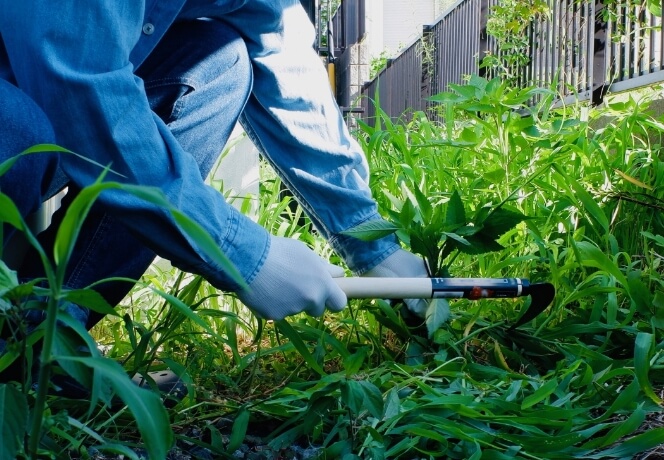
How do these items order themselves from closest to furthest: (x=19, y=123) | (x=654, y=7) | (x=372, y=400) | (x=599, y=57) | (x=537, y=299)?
(x=372, y=400) → (x=19, y=123) → (x=537, y=299) → (x=654, y=7) → (x=599, y=57)

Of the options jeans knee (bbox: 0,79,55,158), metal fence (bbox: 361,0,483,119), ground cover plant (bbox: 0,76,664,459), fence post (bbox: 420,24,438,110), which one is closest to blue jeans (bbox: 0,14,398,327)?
ground cover plant (bbox: 0,76,664,459)

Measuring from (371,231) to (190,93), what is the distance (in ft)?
1.57

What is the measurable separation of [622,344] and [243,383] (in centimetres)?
78

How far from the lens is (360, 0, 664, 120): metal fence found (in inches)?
163

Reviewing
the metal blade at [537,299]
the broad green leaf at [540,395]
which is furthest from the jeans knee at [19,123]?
the metal blade at [537,299]

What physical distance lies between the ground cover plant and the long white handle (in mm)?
108

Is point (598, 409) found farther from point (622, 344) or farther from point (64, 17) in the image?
point (64, 17)

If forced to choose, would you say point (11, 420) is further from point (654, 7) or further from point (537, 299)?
point (654, 7)

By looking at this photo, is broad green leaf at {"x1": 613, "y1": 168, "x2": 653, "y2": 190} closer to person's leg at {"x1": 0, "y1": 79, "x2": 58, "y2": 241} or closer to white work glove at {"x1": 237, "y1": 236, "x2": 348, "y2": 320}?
white work glove at {"x1": 237, "y1": 236, "x2": 348, "y2": 320}

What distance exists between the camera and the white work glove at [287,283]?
4.50 ft

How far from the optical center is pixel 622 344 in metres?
1.67

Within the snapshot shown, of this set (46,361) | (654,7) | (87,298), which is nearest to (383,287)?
(87,298)

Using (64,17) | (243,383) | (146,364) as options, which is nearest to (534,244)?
(243,383)

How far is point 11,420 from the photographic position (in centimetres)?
65
